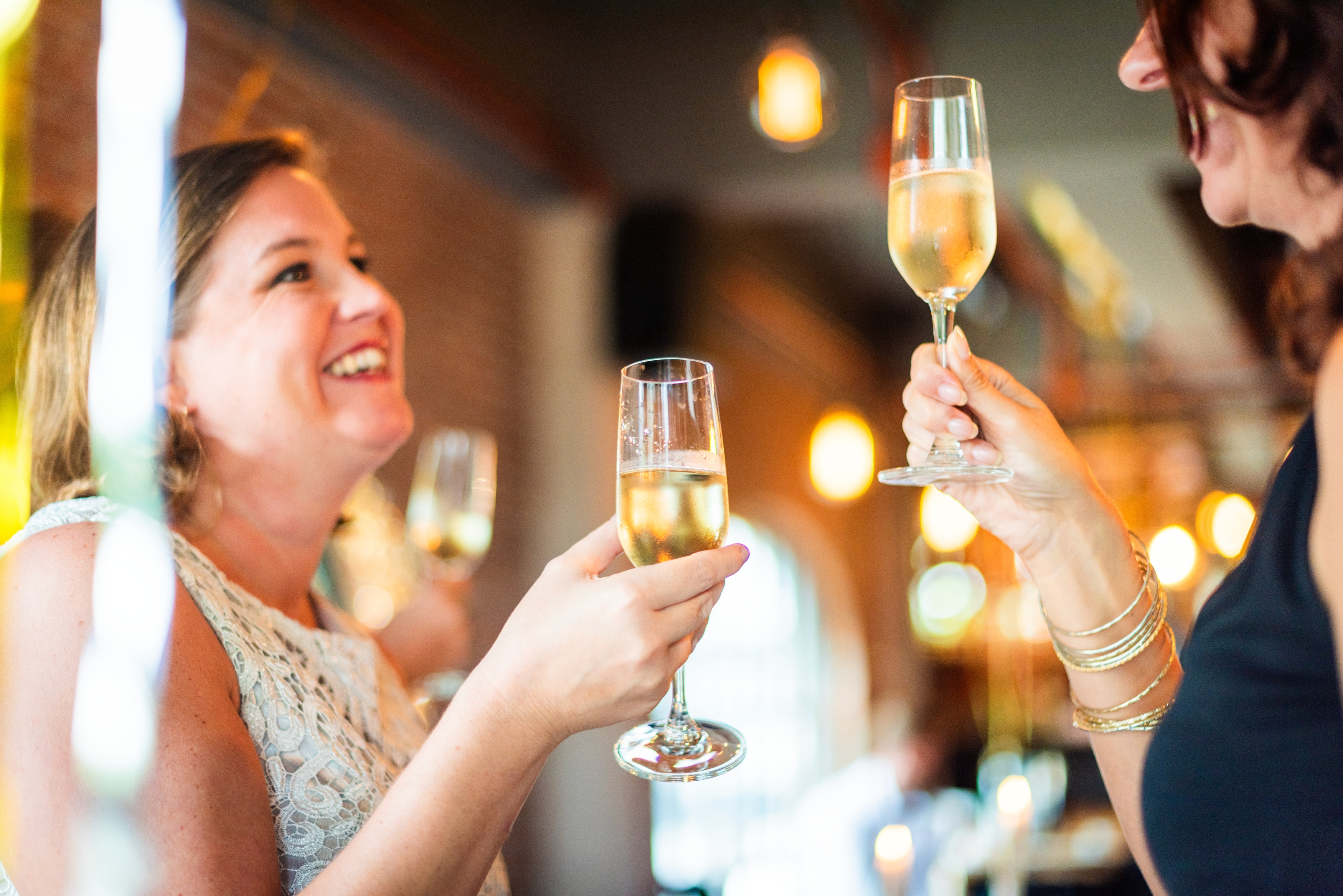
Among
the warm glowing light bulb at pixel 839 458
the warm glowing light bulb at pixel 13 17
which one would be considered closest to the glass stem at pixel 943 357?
the warm glowing light bulb at pixel 13 17

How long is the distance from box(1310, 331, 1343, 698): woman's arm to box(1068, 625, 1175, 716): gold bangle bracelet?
40cm

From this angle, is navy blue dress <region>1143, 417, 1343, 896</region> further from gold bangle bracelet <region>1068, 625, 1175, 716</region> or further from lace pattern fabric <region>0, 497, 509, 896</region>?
lace pattern fabric <region>0, 497, 509, 896</region>

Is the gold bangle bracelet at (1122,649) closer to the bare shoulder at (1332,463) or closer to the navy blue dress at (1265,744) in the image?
the navy blue dress at (1265,744)

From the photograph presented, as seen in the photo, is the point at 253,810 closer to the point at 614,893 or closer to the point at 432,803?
the point at 432,803

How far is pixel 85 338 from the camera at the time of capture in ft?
4.73

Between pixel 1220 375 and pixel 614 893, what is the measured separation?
778cm

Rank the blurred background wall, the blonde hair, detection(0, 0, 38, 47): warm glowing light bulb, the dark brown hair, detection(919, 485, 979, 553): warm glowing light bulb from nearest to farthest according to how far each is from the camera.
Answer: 1. the dark brown hair
2. the blonde hair
3. detection(0, 0, 38, 47): warm glowing light bulb
4. the blurred background wall
5. detection(919, 485, 979, 553): warm glowing light bulb

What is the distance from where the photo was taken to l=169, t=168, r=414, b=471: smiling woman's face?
1483 mm

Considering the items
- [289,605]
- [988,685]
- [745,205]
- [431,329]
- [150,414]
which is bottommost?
[988,685]

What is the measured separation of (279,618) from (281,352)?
347 mm

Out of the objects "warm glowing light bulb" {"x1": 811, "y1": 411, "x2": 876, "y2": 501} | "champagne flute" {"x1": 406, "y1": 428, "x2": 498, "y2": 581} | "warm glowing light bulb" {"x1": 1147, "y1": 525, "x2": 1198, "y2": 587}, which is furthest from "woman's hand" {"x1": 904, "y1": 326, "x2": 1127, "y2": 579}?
"warm glowing light bulb" {"x1": 811, "y1": 411, "x2": 876, "y2": 501}

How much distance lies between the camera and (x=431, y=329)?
462 centimetres

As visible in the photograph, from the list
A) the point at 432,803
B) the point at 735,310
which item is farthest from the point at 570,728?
the point at 735,310

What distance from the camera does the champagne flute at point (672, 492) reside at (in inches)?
44.6
